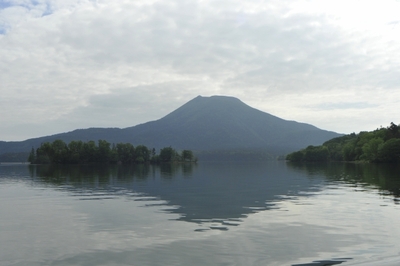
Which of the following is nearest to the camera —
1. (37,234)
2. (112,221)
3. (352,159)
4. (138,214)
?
(37,234)

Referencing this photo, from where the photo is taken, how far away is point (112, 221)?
23.2 metres

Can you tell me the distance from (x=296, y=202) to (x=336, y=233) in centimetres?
1218

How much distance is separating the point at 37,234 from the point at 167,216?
8.18 meters

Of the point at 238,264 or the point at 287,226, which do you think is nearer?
the point at 238,264

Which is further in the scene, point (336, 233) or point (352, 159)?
point (352, 159)

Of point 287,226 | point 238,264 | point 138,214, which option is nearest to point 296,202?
point 287,226

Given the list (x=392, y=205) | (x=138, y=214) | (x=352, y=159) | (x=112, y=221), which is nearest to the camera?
(x=112, y=221)

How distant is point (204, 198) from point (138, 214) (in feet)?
33.7

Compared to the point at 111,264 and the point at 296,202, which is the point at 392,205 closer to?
the point at 296,202

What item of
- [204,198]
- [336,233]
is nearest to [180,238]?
[336,233]

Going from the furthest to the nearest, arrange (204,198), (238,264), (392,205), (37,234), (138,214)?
1. (204,198)
2. (392,205)
3. (138,214)
4. (37,234)
5. (238,264)

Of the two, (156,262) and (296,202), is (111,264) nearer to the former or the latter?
(156,262)

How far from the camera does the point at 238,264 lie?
547 inches

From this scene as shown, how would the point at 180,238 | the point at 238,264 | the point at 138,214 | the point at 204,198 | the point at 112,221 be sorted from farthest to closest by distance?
the point at 204,198
the point at 138,214
the point at 112,221
the point at 180,238
the point at 238,264
